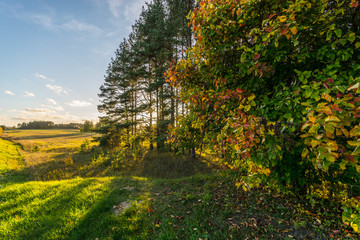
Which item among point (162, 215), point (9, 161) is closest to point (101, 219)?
point (162, 215)

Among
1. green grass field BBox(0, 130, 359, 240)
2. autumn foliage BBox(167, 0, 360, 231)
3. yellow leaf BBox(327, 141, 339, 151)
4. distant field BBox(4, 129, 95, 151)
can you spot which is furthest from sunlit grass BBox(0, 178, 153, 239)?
distant field BBox(4, 129, 95, 151)

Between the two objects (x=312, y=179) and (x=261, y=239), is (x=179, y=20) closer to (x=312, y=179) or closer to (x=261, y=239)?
(x=312, y=179)

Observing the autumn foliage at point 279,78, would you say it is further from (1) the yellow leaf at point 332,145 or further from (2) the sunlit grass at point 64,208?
(2) the sunlit grass at point 64,208

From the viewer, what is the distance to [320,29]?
8.40 ft

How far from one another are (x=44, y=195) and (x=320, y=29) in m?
9.65

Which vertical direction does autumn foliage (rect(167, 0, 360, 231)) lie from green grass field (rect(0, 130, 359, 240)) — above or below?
above

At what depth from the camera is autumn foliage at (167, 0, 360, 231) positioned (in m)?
1.95

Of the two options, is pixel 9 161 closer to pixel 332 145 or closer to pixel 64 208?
pixel 64 208

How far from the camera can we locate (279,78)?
297 centimetres

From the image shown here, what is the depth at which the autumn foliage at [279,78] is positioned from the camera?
6.40 ft

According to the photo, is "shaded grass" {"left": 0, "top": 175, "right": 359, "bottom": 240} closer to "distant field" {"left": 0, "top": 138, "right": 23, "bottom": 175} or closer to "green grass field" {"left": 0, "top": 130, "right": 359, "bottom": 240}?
"green grass field" {"left": 0, "top": 130, "right": 359, "bottom": 240}

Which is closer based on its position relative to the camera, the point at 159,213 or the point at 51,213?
the point at 159,213

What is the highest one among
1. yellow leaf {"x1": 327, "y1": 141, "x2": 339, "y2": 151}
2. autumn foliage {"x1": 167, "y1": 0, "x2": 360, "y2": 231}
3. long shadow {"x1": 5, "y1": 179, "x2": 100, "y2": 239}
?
autumn foliage {"x1": 167, "y1": 0, "x2": 360, "y2": 231}

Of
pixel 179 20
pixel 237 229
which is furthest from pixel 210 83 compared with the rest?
pixel 179 20
